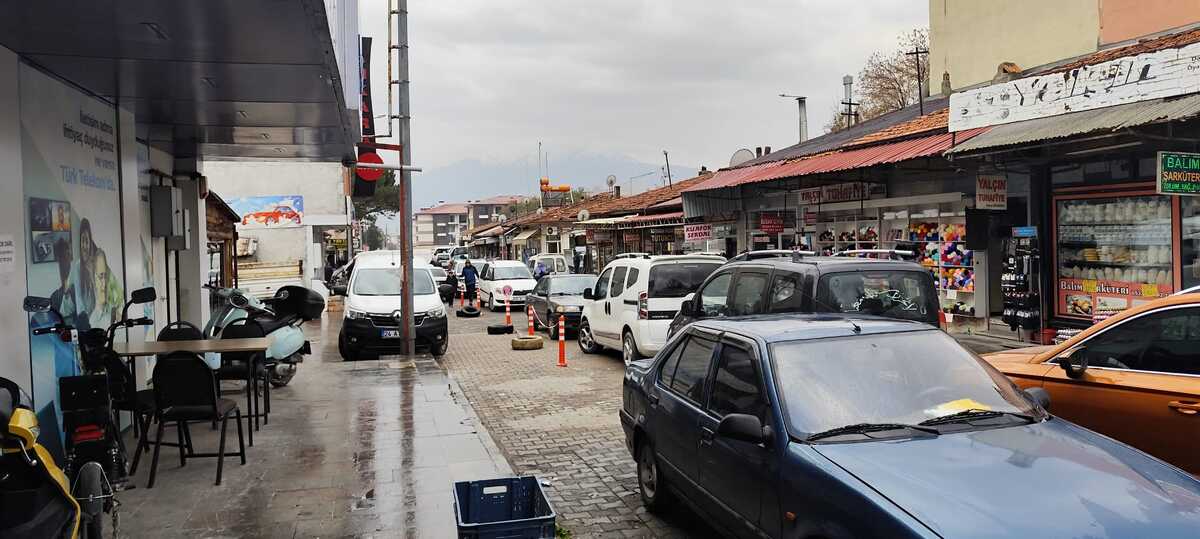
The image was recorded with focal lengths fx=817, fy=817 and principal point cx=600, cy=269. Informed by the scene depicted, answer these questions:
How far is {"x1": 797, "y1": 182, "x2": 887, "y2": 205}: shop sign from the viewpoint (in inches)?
662

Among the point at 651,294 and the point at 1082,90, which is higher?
the point at 1082,90

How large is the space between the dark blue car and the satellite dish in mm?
21012

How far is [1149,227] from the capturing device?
37.3 ft

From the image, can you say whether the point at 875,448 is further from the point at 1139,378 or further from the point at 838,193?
the point at 838,193

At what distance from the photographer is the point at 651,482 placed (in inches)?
229

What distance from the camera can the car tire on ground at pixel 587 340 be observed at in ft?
49.3

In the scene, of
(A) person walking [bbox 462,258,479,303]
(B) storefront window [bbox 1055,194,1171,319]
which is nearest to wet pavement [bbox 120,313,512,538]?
(B) storefront window [bbox 1055,194,1171,319]

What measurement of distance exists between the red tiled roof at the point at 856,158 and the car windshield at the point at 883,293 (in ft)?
16.9

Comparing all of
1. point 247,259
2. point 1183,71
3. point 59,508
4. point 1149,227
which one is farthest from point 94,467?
point 247,259

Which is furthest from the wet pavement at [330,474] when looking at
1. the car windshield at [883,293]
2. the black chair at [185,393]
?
the car windshield at [883,293]

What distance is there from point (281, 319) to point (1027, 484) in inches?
317

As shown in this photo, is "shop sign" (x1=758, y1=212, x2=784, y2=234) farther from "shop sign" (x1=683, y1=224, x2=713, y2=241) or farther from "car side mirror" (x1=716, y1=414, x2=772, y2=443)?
"car side mirror" (x1=716, y1=414, x2=772, y2=443)

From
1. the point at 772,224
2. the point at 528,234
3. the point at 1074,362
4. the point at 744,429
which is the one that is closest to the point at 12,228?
the point at 744,429

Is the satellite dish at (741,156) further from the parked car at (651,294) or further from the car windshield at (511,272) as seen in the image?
the parked car at (651,294)
